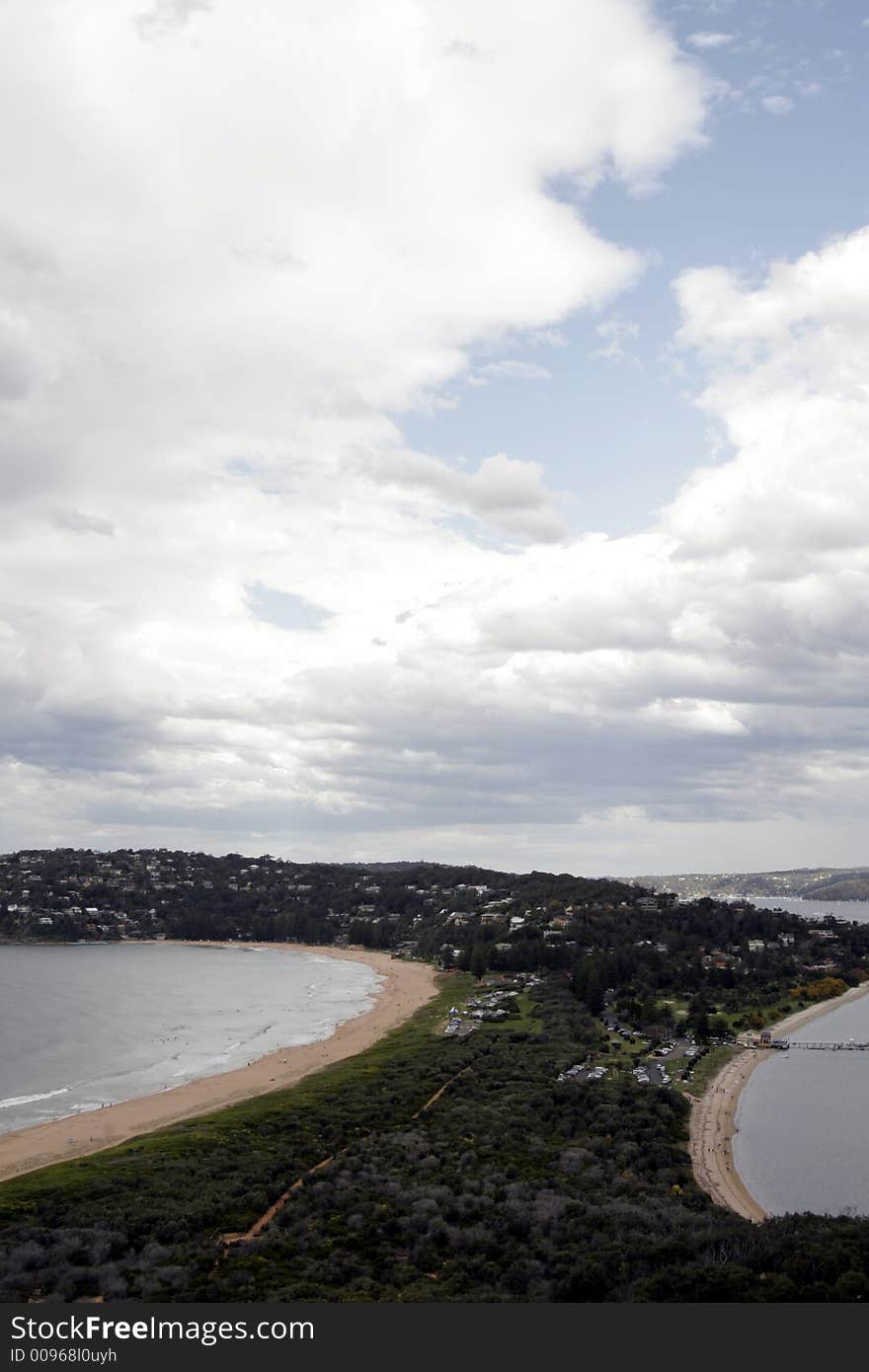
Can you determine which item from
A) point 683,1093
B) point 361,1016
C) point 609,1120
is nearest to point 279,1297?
point 609,1120

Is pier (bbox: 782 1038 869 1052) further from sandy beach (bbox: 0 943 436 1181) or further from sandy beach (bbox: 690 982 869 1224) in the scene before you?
sandy beach (bbox: 0 943 436 1181)

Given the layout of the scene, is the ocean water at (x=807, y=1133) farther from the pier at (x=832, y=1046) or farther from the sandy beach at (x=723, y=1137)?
the pier at (x=832, y=1046)

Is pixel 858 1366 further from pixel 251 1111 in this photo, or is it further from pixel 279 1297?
pixel 251 1111

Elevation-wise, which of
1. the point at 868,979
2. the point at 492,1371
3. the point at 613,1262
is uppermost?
the point at 492,1371

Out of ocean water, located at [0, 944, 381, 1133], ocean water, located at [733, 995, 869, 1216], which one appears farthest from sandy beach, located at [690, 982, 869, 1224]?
ocean water, located at [0, 944, 381, 1133]

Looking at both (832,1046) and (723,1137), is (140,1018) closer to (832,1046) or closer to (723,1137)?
(723,1137)

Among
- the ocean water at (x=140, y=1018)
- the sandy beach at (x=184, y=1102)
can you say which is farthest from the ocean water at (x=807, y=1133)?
the ocean water at (x=140, y=1018)

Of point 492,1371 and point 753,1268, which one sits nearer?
point 492,1371
